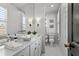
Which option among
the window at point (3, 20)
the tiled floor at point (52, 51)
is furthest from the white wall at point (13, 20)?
the tiled floor at point (52, 51)

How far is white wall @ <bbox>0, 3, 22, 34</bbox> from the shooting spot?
1.30 m

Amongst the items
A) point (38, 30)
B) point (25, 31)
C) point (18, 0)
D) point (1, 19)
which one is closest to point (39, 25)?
point (38, 30)

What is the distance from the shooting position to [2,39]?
1.22 metres

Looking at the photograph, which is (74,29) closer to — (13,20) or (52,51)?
(52,51)

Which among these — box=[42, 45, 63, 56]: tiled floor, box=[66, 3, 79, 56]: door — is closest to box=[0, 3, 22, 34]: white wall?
box=[42, 45, 63, 56]: tiled floor

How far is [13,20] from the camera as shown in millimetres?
1353

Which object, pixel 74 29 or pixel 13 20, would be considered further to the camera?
pixel 13 20

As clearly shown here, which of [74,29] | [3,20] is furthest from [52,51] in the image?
[3,20]

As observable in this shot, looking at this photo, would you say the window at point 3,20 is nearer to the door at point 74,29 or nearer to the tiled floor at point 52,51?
the tiled floor at point 52,51

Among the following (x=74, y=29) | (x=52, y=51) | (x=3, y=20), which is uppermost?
(x=3, y=20)

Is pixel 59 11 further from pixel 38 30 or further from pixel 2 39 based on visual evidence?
pixel 2 39

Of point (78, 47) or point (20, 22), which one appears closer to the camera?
point (78, 47)

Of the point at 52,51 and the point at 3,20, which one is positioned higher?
the point at 3,20

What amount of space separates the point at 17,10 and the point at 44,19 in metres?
0.40
